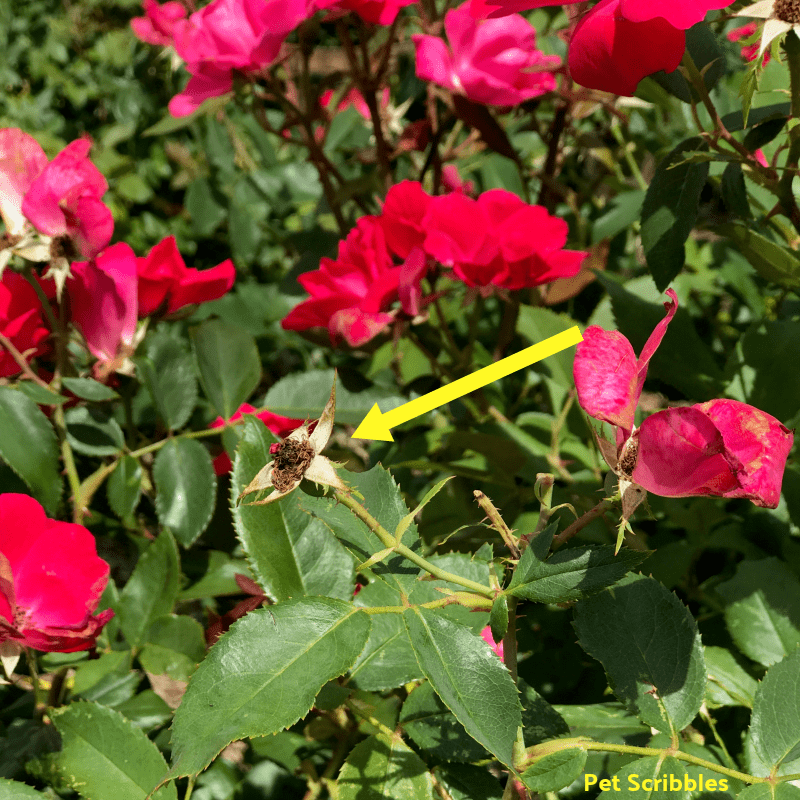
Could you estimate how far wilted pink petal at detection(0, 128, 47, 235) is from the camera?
66cm

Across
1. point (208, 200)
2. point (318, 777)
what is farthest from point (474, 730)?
point (208, 200)

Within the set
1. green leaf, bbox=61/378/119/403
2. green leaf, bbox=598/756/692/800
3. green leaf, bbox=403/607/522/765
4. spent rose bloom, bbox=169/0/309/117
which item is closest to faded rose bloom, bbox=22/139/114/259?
green leaf, bbox=61/378/119/403

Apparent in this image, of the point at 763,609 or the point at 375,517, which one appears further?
the point at 763,609

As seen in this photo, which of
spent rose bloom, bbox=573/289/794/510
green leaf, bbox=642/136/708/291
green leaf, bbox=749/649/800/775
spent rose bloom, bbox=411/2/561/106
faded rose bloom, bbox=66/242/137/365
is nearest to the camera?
spent rose bloom, bbox=573/289/794/510

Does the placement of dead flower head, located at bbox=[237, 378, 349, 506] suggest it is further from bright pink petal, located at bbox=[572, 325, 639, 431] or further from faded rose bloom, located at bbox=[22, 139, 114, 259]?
faded rose bloom, located at bbox=[22, 139, 114, 259]

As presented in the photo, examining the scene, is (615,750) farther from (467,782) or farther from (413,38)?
(413,38)

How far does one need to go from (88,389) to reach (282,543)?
0.86 feet

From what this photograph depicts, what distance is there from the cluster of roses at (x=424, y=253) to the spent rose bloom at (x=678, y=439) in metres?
0.32

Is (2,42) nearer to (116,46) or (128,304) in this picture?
(116,46)

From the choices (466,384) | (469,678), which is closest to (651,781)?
(469,678)

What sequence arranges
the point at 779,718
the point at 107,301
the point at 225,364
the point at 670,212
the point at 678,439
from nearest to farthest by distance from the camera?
1. the point at 678,439
2. the point at 779,718
3. the point at 670,212
4. the point at 107,301
5. the point at 225,364

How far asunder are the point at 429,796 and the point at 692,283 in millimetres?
934

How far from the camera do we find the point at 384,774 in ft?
1.68

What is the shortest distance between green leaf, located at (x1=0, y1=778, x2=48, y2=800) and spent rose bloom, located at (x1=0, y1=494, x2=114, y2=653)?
3.3 inches
